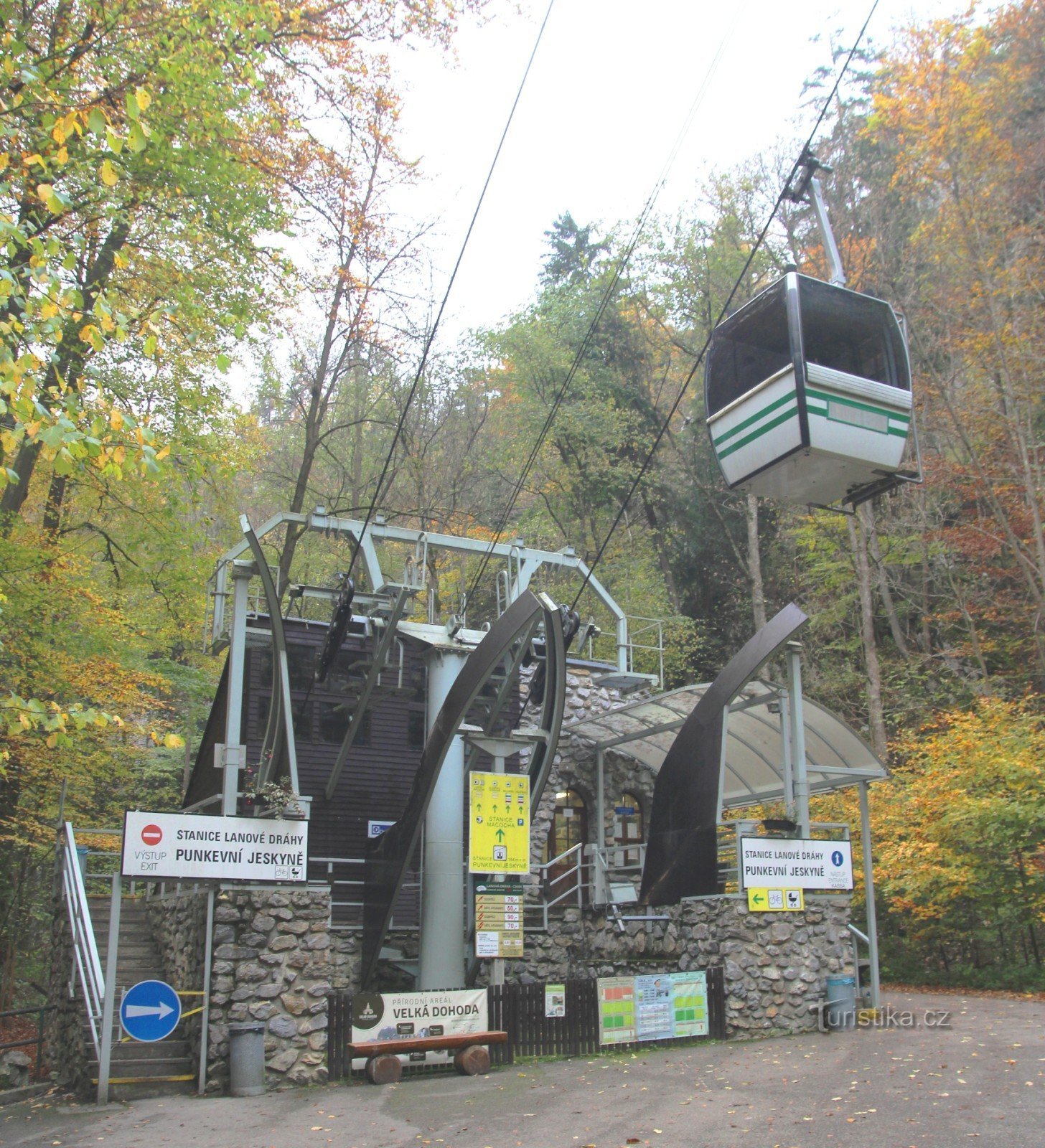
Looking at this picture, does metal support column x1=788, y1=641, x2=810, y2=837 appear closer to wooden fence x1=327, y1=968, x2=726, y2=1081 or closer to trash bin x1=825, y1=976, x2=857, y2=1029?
trash bin x1=825, y1=976, x2=857, y2=1029

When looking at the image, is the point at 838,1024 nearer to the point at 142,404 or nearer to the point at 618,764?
the point at 618,764

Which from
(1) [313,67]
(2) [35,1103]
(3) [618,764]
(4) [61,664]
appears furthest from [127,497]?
(2) [35,1103]

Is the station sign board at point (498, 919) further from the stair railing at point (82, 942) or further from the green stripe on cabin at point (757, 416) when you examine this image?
the green stripe on cabin at point (757, 416)

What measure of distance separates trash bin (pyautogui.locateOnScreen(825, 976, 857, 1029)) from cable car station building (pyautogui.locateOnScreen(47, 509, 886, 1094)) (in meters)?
0.20

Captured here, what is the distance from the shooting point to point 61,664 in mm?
16172

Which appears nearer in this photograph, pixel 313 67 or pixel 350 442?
pixel 313 67

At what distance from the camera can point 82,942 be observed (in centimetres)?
1192

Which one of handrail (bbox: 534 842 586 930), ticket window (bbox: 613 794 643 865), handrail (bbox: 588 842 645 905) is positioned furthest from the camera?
ticket window (bbox: 613 794 643 865)

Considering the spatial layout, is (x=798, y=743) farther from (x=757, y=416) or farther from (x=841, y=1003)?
(x=757, y=416)

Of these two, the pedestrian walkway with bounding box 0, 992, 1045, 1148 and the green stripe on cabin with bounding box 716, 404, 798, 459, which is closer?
the pedestrian walkway with bounding box 0, 992, 1045, 1148

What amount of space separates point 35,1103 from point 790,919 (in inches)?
360

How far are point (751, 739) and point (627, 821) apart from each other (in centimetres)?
379

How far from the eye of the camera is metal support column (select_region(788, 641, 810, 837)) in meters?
13.7

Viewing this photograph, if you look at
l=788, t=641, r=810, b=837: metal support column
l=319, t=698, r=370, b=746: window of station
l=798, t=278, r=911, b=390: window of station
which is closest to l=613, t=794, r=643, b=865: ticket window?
l=319, t=698, r=370, b=746: window of station
